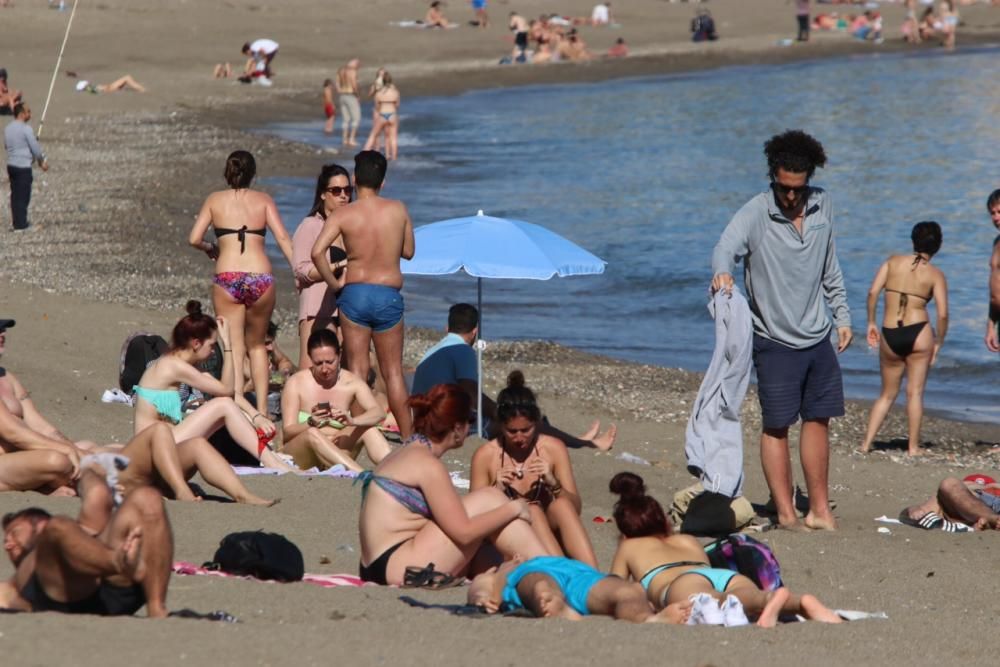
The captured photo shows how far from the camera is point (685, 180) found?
90.0ft

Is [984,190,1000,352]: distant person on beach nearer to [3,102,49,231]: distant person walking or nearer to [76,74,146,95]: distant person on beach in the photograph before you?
[3,102,49,231]: distant person walking

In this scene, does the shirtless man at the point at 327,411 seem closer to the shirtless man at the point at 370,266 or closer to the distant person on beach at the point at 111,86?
the shirtless man at the point at 370,266

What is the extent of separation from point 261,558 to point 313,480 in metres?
1.91

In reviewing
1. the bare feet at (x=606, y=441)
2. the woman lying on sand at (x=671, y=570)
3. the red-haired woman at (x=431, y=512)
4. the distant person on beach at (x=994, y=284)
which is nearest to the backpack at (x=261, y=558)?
the red-haired woman at (x=431, y=512)

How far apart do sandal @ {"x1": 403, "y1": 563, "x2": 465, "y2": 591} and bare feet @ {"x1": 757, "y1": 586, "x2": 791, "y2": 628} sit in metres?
1.22

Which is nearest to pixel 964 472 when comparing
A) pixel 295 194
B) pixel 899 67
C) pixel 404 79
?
pixel 295 194

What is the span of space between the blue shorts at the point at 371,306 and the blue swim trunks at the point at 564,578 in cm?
316

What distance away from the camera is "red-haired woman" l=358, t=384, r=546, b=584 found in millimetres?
5832

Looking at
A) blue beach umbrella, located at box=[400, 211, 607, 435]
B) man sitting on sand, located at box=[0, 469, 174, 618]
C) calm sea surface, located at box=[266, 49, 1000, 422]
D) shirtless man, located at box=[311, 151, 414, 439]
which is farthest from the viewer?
calm sea surface, located at box=[266, 49, 1000, 422]

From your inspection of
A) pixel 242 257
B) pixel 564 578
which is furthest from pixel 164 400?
pixel 564 578

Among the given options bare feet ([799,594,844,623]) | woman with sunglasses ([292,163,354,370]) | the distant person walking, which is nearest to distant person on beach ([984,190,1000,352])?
woman with sunglasses ([292,163,354,370])

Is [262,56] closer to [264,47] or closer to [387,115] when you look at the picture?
[264,47]

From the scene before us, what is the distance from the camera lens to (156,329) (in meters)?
12.0

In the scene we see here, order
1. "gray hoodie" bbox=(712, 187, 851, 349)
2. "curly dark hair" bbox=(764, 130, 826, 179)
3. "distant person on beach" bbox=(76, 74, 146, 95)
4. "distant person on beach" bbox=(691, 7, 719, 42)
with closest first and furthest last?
"curly dark hair" bbox=(764, 130, 826, 179)
"gray hoodie" bbox=(712, 187, 851, 349)
"distant person on beach" bbox=(76, 74, 146, 95)
"distant person on beach" bbox=(691, 7, 719, 42)
